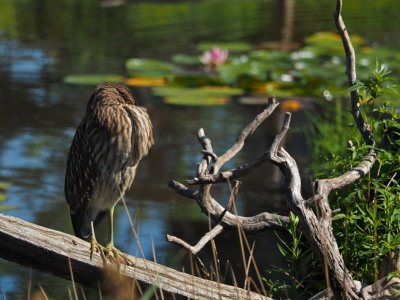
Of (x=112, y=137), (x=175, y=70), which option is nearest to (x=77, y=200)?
(x=112, y=137)

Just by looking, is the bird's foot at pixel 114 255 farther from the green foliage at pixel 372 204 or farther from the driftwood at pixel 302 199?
the green foliage at pixel 372 204

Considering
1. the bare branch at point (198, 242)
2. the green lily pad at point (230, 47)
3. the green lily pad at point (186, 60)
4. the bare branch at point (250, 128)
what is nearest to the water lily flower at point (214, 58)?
the green lily pad at point (186, 60)

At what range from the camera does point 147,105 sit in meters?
5.78

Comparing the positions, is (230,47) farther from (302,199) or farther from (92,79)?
(302,199)

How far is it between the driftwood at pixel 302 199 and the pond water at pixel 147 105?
0.51 metres

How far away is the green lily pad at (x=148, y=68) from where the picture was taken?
931 centimetres

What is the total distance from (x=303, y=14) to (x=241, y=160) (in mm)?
8292

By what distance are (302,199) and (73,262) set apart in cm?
107

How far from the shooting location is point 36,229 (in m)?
3.30

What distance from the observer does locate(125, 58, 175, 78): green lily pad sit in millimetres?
9306

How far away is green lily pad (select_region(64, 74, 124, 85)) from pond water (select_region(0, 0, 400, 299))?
183mm

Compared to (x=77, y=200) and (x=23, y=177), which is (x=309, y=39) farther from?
(x=77, y=200)

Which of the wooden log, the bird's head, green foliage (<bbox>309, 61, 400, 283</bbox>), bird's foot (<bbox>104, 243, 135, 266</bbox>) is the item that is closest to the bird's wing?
the bird's head

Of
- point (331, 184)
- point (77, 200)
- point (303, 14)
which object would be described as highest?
point (331, 184)
